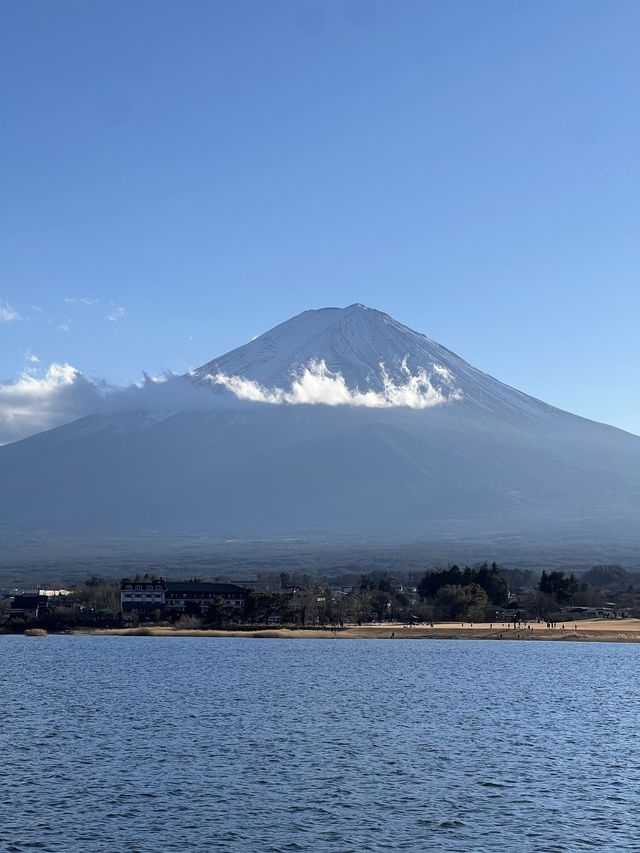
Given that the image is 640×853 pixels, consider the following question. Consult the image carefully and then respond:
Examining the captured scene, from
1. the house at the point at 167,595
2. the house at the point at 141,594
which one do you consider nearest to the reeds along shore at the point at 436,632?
the house at the point at 167,595

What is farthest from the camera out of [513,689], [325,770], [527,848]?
[513,689]

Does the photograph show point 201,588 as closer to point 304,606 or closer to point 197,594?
point 197,594

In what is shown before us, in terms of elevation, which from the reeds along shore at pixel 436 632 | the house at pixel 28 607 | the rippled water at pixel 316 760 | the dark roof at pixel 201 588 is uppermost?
the dark roof at pixel 201 588

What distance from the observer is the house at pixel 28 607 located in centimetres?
11812

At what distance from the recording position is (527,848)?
2520cm

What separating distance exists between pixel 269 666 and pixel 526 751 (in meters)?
33.5

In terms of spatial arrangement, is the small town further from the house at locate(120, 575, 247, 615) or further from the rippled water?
the rippled water

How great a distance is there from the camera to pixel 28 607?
409 feet

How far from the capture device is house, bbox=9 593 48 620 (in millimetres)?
118125

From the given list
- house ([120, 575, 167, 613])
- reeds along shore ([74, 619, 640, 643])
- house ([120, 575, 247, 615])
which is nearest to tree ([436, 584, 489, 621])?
reeds along shore ([74, 619, 640, 643])

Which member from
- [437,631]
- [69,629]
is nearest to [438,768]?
[437,631]

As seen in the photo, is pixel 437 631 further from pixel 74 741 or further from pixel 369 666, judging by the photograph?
pixel 74 741

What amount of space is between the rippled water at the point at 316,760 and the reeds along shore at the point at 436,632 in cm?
3293

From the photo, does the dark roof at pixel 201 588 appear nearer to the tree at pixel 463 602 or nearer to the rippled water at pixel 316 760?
the tree at pixel 463 602
